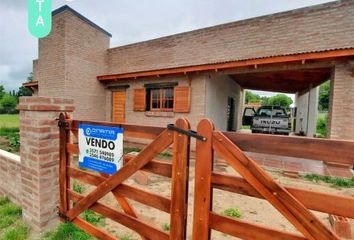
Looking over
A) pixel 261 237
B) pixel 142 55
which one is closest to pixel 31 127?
pixel 261 237

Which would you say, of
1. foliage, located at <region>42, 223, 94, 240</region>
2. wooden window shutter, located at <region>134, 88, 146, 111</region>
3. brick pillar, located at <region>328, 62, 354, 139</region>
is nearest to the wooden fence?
foliage, located at <region>42, 223, 94, 240</region>

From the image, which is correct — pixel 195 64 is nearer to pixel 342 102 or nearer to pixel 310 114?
pixel 342 102

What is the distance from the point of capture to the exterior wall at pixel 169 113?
877 cm

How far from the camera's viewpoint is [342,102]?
6332 mm

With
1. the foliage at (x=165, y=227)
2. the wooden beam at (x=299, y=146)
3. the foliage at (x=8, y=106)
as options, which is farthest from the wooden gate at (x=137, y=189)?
the foliage at (x=8, y=106)

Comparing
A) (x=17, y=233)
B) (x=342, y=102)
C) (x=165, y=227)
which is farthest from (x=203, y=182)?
(x=342, y=102)

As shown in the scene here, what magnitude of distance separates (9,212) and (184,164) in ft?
11.3

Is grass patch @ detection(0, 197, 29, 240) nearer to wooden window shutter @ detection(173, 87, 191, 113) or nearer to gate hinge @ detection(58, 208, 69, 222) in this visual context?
gate hinge @ detection(58, 208, 69, 222)

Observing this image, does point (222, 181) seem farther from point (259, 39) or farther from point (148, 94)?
point (148, 94)

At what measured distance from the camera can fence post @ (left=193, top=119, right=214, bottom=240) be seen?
5.63 ft

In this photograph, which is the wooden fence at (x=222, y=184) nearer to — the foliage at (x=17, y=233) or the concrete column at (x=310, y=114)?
the foliage at (x=17, y=233)

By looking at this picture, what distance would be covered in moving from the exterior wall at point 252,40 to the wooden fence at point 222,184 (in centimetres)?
717

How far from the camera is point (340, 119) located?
6.38 metres

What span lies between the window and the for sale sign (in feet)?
23.0
